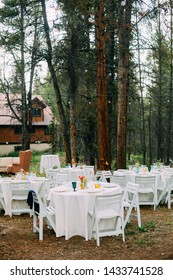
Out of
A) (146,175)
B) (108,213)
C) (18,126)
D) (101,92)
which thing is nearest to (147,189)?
(146,175)

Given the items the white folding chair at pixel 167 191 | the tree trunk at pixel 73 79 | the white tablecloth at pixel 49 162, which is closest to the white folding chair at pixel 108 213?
Answer: the white folding chair at pixel 167 191

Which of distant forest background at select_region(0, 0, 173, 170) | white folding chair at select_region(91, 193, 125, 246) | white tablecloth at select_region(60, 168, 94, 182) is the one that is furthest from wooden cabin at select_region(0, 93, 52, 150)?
white folding chair at select_region(91, 193, 125, 246)

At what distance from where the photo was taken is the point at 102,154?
13164 millimetres

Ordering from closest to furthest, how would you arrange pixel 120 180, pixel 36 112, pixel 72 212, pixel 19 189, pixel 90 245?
pixel 90 245 < pixel 72 212 < pixel 19 189 < pixel 120 180 < pixel 36 112

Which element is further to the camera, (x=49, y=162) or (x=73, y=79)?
(x=49, y=162)

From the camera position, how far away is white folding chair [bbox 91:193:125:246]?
698cm

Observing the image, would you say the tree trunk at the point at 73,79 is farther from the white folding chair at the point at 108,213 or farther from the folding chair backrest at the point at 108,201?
the folding chair backrest at the point at 108,201

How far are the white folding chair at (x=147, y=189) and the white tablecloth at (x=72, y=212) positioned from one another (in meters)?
3.10

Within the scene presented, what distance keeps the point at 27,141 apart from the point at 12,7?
8.96 metres

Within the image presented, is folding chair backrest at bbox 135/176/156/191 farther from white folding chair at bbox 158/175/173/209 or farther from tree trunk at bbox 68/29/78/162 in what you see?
tree trunk at bbox 68/29/78/162

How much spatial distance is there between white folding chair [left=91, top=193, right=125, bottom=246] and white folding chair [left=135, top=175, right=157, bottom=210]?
290 centimetres

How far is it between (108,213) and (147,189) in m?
3.50

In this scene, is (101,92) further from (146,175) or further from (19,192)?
(19,192)

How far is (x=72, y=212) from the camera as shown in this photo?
7.44 meters
